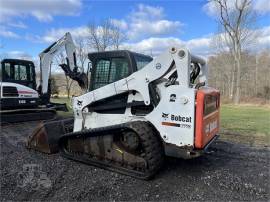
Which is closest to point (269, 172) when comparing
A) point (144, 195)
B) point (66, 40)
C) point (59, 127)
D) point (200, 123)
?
point (200, 123)

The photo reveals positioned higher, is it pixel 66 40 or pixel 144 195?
pixel 66 40

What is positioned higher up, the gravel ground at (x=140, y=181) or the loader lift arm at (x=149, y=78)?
the loader lift arm at (x=149, y=78)

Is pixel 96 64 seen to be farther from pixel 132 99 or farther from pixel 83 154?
pixel 83 154

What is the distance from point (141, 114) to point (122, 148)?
68cm

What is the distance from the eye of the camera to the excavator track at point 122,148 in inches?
204

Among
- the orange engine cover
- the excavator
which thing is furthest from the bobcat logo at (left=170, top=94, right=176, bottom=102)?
the excavator

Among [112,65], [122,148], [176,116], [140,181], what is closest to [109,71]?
[112,65]

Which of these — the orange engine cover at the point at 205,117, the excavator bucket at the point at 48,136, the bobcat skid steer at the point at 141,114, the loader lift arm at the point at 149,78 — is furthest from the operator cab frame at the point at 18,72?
the orange engine cover at the point at 205,117

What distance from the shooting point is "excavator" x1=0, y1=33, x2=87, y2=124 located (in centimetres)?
1175

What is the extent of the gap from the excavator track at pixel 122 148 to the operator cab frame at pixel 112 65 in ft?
3.21

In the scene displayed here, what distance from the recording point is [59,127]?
7066mm

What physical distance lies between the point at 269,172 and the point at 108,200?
2.95 m

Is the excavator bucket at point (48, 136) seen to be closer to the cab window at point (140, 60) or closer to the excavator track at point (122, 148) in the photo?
the excavator track at point (122, 148)

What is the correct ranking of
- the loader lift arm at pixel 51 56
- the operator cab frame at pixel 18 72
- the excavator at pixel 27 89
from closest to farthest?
the loader lift arm at pixel 51 56 → the excavator at pixel 27 89 → the operator cab frame at pixel 18 72
